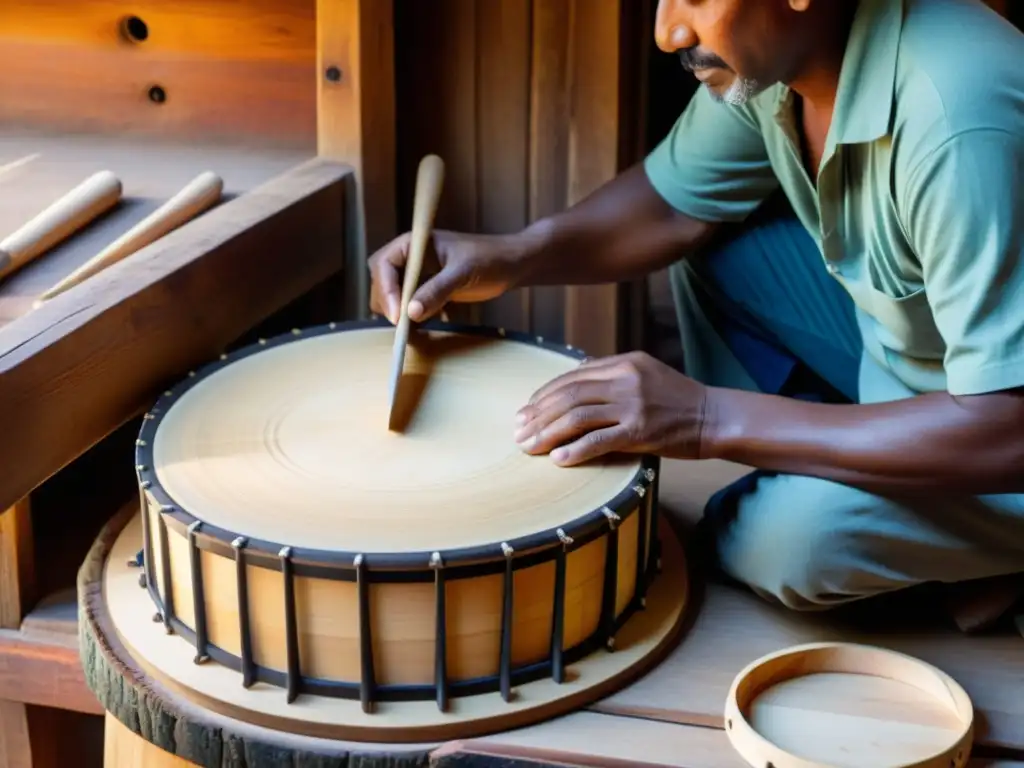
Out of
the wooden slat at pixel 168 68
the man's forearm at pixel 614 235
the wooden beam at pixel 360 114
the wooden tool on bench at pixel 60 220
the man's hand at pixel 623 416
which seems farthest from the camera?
the wooden slat at pixel 168 68

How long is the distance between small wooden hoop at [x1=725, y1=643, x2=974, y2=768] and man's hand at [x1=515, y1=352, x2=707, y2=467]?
0.23 m

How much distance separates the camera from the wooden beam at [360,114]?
1.89 meters

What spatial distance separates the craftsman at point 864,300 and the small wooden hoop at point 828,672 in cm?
7

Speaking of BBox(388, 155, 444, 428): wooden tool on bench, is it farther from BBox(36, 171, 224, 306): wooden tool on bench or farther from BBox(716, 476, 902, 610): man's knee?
BBox(716, 476, 902, 610): man's knee

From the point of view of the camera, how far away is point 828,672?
1.39 meters

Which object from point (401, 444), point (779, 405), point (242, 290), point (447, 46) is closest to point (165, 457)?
point (401, 444)

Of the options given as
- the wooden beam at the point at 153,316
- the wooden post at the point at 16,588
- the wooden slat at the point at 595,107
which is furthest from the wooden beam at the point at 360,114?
the wooden post at the point at 16,588

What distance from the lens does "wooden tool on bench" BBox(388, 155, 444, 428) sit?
148 cm

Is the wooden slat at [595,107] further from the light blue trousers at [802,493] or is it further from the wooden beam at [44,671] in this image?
the wooden beam at [44,671]

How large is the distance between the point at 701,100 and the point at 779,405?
1.69ft

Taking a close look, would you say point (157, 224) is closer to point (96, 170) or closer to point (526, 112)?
point (96, 170)

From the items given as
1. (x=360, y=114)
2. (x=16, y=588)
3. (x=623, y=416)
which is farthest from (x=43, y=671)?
(x=360, y=114)

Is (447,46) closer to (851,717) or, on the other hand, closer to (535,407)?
(535,407)

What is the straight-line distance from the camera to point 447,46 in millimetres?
2020
